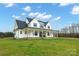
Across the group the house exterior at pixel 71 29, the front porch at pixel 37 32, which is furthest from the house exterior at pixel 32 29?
the house exterior at pixel 71 29

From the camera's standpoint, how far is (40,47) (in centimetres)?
436

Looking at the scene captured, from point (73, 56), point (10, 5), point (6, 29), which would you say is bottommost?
point (73, 56)

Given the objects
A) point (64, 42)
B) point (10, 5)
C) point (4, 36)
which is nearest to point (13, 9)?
point (10, 5)

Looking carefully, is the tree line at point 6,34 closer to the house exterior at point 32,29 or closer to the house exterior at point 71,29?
the house exterior at point 32,29

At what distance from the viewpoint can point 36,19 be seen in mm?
4398

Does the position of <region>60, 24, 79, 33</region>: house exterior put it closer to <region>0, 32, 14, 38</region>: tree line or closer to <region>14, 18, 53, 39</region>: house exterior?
<region>14, 18, 53, 39</region>: house exterior

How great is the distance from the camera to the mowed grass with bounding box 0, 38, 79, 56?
14.1ft

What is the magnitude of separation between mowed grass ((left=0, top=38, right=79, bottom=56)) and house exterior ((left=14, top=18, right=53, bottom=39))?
0.23 ft

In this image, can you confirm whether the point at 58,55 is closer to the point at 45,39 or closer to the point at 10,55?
the point at 45,39

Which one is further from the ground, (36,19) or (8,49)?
(36,19)

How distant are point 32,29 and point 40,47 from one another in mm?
259

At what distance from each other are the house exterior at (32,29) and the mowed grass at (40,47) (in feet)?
0.23

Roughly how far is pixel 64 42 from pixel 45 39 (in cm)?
24

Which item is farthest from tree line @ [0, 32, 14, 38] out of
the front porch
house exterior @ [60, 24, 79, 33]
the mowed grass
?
house exterior @ [60, 24, 79, 33]
